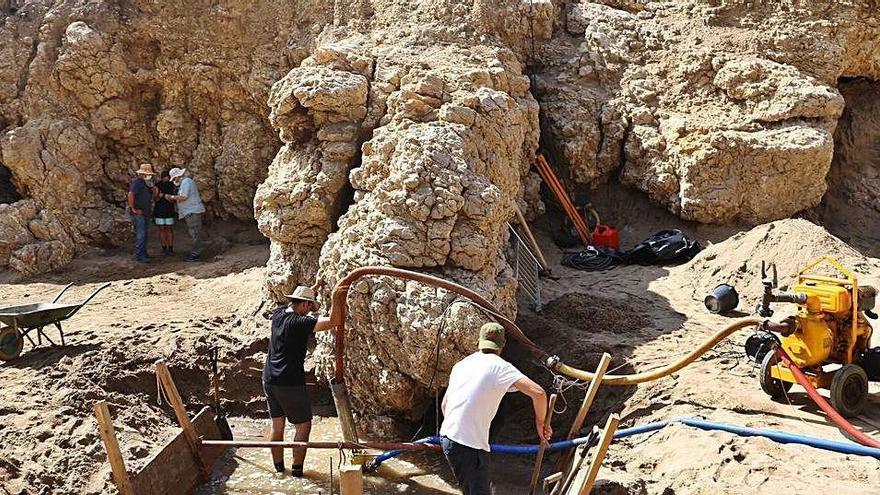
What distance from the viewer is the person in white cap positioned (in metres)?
10.1

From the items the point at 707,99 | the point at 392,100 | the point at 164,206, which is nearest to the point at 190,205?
the point at 164,206

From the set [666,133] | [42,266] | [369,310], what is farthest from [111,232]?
[666,133]

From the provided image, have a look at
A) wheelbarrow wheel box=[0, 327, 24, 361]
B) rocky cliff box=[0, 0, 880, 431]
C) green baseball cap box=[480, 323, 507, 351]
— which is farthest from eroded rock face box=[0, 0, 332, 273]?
green baseball cap box=[480, 323, 507, 351]

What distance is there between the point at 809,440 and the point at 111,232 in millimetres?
9715

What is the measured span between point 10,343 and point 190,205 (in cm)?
388

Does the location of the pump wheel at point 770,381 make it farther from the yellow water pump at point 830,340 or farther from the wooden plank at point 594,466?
the wooden plank at point 594,466

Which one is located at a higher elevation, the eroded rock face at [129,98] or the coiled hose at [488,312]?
the eroded rock face at [129,98]

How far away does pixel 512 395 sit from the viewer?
6859 millimetres

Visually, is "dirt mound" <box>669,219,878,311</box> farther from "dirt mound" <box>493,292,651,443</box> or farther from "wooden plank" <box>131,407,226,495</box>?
"wooden plank" <box>131,407,226,495</box>

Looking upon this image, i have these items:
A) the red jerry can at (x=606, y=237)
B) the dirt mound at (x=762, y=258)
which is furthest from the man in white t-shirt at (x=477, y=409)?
the red jerry can at (x=606, y=237)

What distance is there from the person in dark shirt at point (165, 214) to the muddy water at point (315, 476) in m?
4.86

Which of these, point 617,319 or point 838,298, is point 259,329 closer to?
point 617,319

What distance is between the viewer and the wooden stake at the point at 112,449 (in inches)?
193

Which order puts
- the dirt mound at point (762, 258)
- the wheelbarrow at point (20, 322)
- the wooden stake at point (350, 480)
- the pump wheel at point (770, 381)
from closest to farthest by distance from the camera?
the wooden stake at point (350, 480)
the pump wheel at point (770, 381)
the wheelbarrow at point (20, 322)
the dirt mound at point (762, 258)
